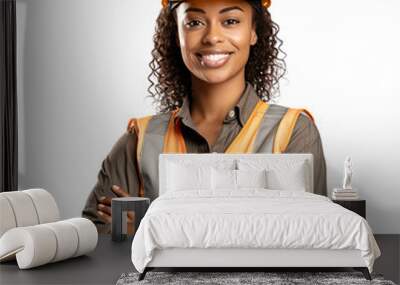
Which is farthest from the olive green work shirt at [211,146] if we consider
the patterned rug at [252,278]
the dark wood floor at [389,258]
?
the patterned rug at [252,278]

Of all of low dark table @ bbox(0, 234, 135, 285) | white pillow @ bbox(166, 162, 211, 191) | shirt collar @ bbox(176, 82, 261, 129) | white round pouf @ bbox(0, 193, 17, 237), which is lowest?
low dark table @ bbox(0, 234, 135, 285)

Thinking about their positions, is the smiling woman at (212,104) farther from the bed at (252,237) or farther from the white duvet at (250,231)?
the white duvet at (250,231)

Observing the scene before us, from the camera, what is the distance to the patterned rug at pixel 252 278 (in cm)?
445

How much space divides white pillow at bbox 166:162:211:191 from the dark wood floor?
148cm

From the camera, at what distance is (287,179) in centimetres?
582

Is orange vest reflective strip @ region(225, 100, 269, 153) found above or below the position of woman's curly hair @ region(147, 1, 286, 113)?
below

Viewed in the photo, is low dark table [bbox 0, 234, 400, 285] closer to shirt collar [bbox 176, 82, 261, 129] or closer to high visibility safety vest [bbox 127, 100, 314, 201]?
high visibility safety vest [bbox 127, 100, 314, 201]

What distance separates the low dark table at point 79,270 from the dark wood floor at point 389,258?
173 cm

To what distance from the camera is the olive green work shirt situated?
6383 mm

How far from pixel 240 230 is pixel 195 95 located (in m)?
2.35

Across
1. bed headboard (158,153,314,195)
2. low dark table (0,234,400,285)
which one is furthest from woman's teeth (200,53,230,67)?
low dark table (0,234,400,285)

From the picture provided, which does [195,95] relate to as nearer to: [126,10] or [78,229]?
[126,10]

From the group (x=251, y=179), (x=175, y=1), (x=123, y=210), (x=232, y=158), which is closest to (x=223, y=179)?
(x=251, y=179)

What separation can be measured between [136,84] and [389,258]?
3.02m
